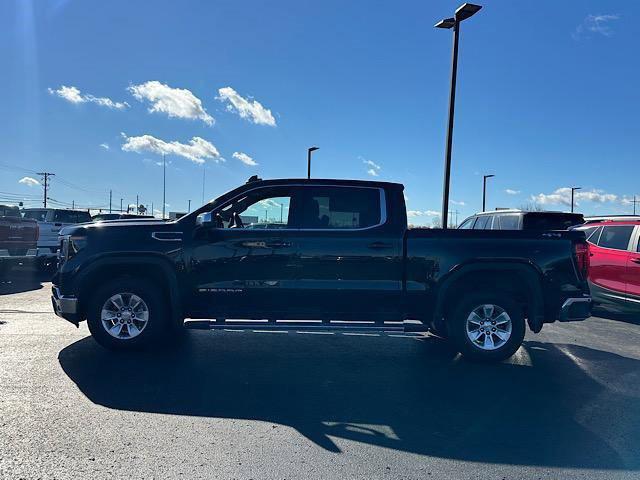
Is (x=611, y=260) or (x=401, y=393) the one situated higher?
(x=611, y=260)

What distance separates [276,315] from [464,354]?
7.69 feet

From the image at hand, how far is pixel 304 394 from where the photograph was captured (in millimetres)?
4621

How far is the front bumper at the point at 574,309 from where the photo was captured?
5734mm

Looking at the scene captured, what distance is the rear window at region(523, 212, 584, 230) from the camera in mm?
10023

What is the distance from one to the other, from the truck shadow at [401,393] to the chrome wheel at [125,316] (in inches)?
11.2

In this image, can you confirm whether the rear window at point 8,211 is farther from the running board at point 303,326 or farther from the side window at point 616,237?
the side window at point 616,237

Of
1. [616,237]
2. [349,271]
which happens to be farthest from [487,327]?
[616,237]

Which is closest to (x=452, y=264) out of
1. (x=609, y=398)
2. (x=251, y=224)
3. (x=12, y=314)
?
(x=609, y=398)

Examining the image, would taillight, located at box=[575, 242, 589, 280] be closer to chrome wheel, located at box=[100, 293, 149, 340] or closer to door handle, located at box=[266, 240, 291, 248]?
door handle, located at box=[266, 240, 291, 248]

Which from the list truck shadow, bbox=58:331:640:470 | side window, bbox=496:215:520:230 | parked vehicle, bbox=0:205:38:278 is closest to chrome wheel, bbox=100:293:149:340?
truck shadow, bbox=58:331:640:470

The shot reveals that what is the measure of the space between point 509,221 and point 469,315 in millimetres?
5232

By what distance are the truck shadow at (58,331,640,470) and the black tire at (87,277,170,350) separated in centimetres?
17

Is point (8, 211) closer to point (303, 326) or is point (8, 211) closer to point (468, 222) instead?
point (303, 326)

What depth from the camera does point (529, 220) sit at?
1001cm
